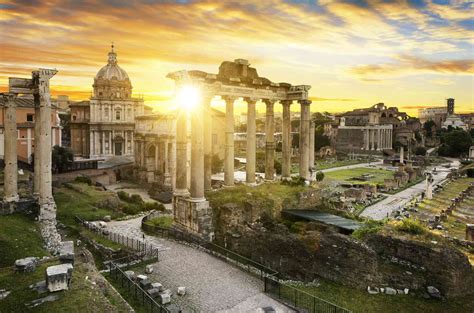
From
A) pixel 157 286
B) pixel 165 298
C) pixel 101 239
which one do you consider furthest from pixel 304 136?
pixel 165 298

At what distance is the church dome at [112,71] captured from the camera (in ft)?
194

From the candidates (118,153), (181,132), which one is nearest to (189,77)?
(181,132)

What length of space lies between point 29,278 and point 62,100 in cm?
9463

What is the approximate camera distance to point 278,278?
1459cm

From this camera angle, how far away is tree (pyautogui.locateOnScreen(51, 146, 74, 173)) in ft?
135

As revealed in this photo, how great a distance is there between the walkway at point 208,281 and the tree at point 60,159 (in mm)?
27911

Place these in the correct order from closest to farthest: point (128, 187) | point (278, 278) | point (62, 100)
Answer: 1. point (278, 278)
2. point (128, 187)
3. point (62, 100)

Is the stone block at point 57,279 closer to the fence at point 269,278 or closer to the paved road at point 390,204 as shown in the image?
the fence at point 269,278

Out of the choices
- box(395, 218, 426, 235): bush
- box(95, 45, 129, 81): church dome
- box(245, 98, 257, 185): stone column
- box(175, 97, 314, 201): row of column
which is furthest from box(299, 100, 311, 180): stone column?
box(95, 45, 129, 81): church dome

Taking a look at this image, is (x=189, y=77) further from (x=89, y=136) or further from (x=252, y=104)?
(x=89, y=136)

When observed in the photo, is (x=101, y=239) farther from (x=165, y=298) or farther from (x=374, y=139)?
(x=374, y=139)

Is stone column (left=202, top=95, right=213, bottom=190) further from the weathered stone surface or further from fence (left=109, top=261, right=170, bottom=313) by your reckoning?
the weathered stone surface

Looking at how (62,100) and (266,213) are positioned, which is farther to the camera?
(62,100)

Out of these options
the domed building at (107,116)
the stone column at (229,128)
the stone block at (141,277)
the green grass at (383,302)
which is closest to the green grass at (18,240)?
the stone block at (141,277)
